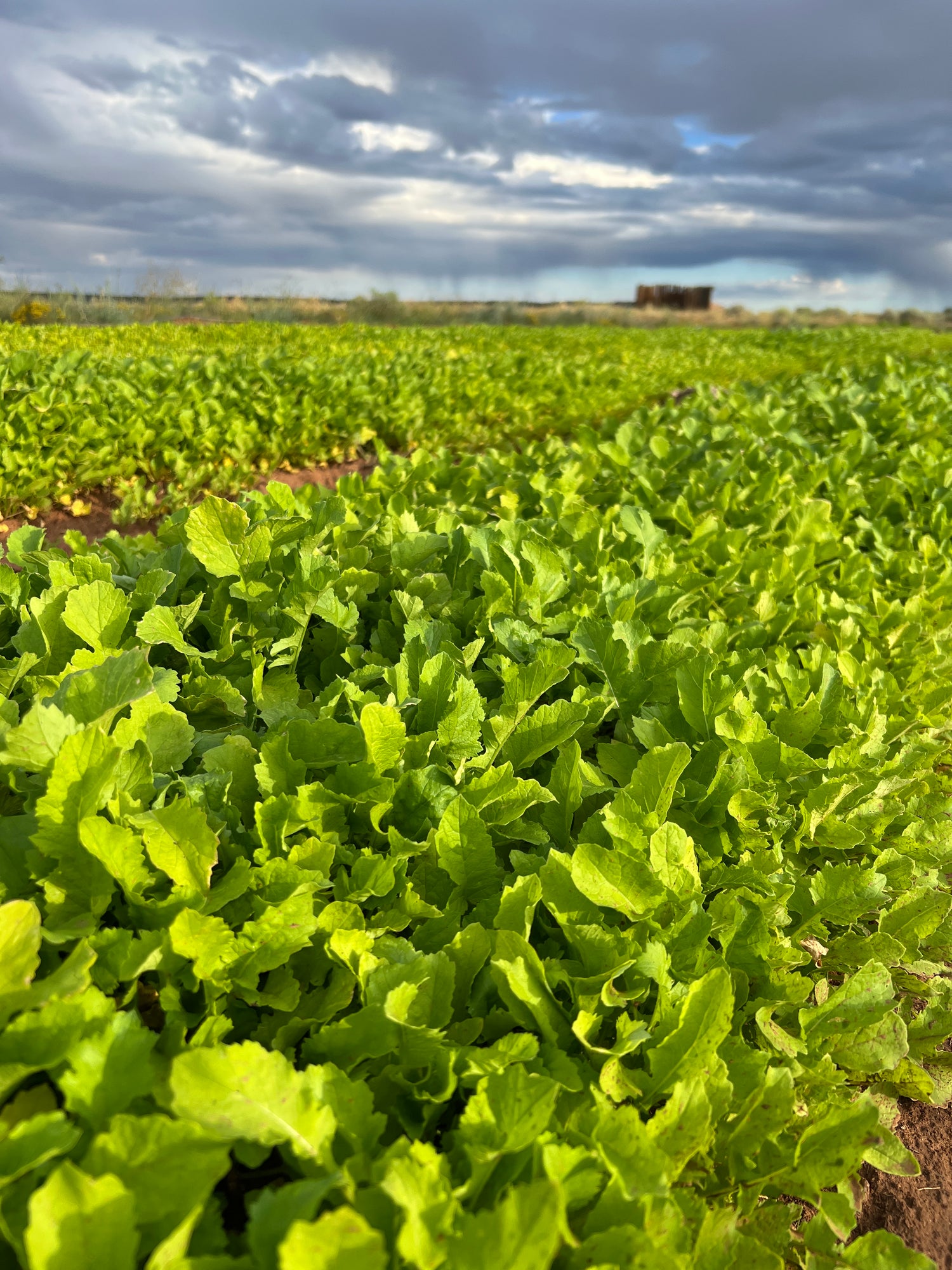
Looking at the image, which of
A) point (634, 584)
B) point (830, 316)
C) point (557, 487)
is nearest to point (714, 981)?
point (634, 584)

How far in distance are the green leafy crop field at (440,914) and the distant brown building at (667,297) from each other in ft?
214

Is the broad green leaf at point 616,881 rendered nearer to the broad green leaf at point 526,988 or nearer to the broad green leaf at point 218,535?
the broad green leaf at point 526,988

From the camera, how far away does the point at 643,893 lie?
1.65 m

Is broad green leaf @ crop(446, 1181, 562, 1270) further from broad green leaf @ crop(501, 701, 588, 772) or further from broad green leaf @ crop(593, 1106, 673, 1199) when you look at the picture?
broad green leaf @ crop(501, 701, 588, 772)

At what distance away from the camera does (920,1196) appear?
2039 mm

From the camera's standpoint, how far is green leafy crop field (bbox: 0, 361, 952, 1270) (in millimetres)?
1120

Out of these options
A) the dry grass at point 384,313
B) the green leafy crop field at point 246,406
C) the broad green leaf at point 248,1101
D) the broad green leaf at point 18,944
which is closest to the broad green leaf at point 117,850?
the broad green leaf at point 18,944

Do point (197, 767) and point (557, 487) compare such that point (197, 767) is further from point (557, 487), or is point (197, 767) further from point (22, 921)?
point (557, 487)

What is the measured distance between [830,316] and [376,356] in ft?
184

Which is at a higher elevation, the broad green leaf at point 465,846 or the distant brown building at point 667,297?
the distant brown building at point 667,297

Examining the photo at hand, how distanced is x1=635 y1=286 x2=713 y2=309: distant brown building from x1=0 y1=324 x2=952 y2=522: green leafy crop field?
49815mm

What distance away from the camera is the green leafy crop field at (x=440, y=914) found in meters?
1.12

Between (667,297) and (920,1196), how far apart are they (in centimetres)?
6850

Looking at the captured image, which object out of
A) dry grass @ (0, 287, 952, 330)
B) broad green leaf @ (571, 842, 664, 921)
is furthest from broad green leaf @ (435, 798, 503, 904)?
dry grass @ (0, 287, 952, 330)
